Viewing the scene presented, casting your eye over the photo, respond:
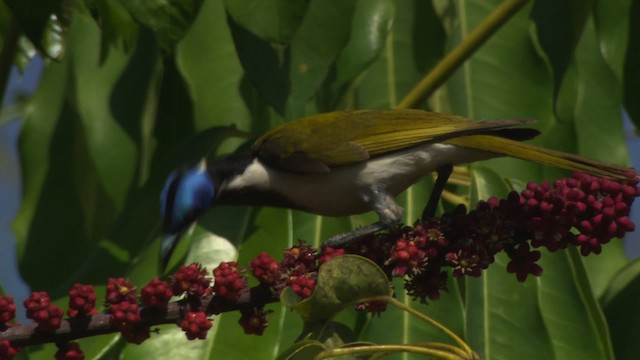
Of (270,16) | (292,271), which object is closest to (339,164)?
(270,16)

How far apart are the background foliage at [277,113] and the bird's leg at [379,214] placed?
0.21m

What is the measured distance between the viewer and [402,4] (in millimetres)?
5188

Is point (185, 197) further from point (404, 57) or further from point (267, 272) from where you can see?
point (404, 57)

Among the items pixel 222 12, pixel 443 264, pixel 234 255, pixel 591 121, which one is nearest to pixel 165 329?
pixel 234 255

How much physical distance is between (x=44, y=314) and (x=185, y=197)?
128 cm

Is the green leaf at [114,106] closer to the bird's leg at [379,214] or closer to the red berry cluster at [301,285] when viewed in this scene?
the bird's leg at [379,214]

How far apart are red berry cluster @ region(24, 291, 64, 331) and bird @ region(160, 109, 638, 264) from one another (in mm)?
1048

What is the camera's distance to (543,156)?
4.02 metres

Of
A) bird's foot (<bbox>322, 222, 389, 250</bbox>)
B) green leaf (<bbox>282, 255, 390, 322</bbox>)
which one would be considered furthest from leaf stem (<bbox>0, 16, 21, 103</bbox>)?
green leaf (<bbox>282, 255, 390, 322</bbox>)

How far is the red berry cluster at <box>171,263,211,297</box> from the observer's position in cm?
331

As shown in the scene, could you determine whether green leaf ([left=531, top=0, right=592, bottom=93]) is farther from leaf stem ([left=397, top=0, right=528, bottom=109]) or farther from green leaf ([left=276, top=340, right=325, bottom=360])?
green leaf ([left=276, top=340, right=325, bottom=360])

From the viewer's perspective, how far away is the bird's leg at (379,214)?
3917 millimetres

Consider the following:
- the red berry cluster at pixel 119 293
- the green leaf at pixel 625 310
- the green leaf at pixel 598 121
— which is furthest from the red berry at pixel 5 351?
the green leaf at pixel 598 121

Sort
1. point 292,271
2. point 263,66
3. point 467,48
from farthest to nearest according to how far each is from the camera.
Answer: point 467,48, point 263,66, point 292,271
